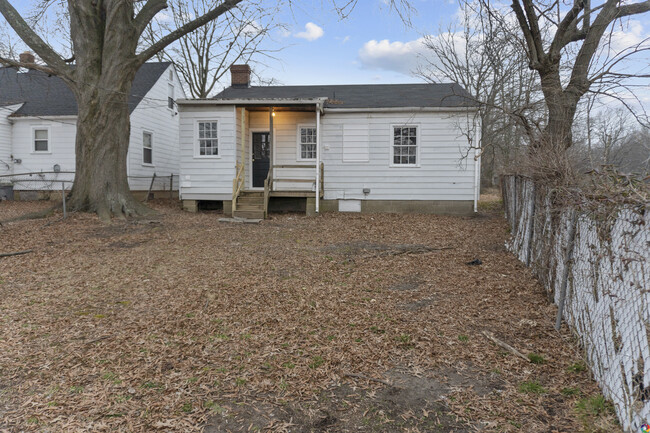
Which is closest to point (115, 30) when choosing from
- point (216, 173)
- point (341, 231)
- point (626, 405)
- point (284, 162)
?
point (216, 173)

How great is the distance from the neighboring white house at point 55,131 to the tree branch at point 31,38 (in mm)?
4966

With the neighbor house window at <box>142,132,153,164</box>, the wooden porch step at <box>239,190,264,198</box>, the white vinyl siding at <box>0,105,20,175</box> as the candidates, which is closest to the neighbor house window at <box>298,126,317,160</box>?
the wooden porch step at <box>239,190,264,198</box>

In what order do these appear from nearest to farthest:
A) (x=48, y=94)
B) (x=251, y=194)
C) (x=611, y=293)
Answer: (x=611, y=293) < (x=251, y=194) < (x=48, y=94)

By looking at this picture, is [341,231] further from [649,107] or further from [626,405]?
[626,405]

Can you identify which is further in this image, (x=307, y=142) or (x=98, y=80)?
(x=307, y=142)

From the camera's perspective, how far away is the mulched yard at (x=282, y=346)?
2.71 metres

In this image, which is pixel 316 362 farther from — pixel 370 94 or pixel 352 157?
pixel 370 94

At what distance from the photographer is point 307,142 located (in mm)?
14203

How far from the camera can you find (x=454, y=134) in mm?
13383

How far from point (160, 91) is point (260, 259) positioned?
14639 mm

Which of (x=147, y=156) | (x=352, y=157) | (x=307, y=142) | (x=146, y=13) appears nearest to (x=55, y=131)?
(x=147, y=156)

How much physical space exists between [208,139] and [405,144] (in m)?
6.60

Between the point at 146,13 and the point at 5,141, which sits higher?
the point at 146,13

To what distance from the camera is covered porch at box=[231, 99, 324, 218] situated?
42.6 feet
